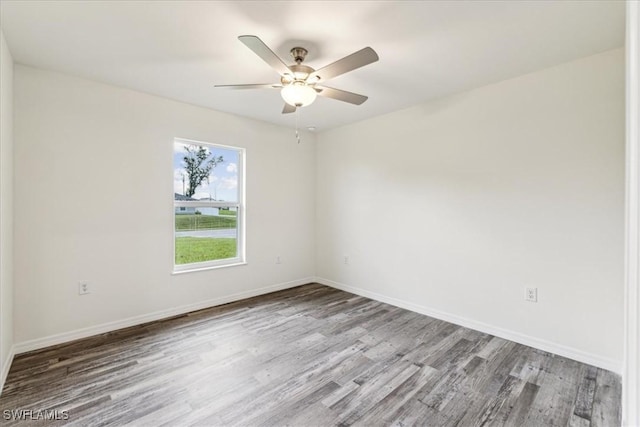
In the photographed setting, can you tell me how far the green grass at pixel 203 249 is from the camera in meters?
3.50

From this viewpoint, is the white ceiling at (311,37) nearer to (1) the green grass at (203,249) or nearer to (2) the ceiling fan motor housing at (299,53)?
(2) the ceiling fan motor housing at (299,53)

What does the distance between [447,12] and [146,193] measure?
317 centimetres

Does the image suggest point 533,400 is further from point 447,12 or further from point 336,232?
point 336,232

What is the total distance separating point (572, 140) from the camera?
94.3 inches

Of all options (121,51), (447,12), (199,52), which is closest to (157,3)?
(199,52)

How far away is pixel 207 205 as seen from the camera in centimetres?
371

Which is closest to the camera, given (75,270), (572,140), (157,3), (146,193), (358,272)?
(157,3)

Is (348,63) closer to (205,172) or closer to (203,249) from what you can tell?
(205,172)

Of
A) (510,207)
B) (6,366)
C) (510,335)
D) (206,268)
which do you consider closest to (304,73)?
(510,207)

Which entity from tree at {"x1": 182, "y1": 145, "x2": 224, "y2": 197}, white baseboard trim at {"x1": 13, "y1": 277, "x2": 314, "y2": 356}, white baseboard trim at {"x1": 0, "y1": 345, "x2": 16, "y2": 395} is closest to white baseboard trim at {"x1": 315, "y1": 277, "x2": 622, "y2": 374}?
white baseboard trim at {"x1": 13, "y1": 277, "x2": 314, "y2": 356}

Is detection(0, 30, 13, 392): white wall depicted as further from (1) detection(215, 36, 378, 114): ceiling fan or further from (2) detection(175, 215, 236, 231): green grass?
(1) detection(215, 36, 378, 114): ceiling fan

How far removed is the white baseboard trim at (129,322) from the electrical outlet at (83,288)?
0.35 m

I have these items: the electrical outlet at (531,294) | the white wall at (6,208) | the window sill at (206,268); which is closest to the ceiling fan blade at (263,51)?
the white wall at (6,208)

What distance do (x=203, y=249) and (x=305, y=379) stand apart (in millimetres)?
2239
